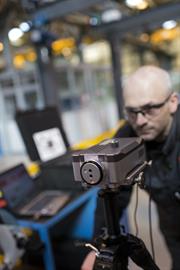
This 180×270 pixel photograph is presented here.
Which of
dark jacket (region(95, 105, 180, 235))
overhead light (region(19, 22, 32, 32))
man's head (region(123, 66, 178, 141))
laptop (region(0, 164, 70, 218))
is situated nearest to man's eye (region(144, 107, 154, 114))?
man's head (region(123, 66, 178, 141))

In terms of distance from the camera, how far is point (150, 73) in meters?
0.84

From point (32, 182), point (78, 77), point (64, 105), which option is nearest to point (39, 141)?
point (32, 182)

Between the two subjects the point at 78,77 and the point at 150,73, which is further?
the point at 78,77

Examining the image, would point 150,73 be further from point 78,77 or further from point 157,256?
point 78,77

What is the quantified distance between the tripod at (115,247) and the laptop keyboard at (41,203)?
0.94 metres

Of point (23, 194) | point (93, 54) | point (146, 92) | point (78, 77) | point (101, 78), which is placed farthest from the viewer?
point (93, 54)

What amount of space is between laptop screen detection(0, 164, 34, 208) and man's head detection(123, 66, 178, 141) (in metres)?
0.82

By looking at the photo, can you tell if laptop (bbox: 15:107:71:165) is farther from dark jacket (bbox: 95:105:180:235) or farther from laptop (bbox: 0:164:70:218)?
dark jacket (bbox: 95:105:180:235)

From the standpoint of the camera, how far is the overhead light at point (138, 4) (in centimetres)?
257

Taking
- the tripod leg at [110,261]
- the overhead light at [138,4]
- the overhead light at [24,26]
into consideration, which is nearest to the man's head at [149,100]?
the tripod leg at [110,261]

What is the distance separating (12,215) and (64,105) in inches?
183

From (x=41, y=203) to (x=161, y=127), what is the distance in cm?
87

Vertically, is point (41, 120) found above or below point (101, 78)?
below

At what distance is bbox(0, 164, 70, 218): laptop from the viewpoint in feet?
4.57
